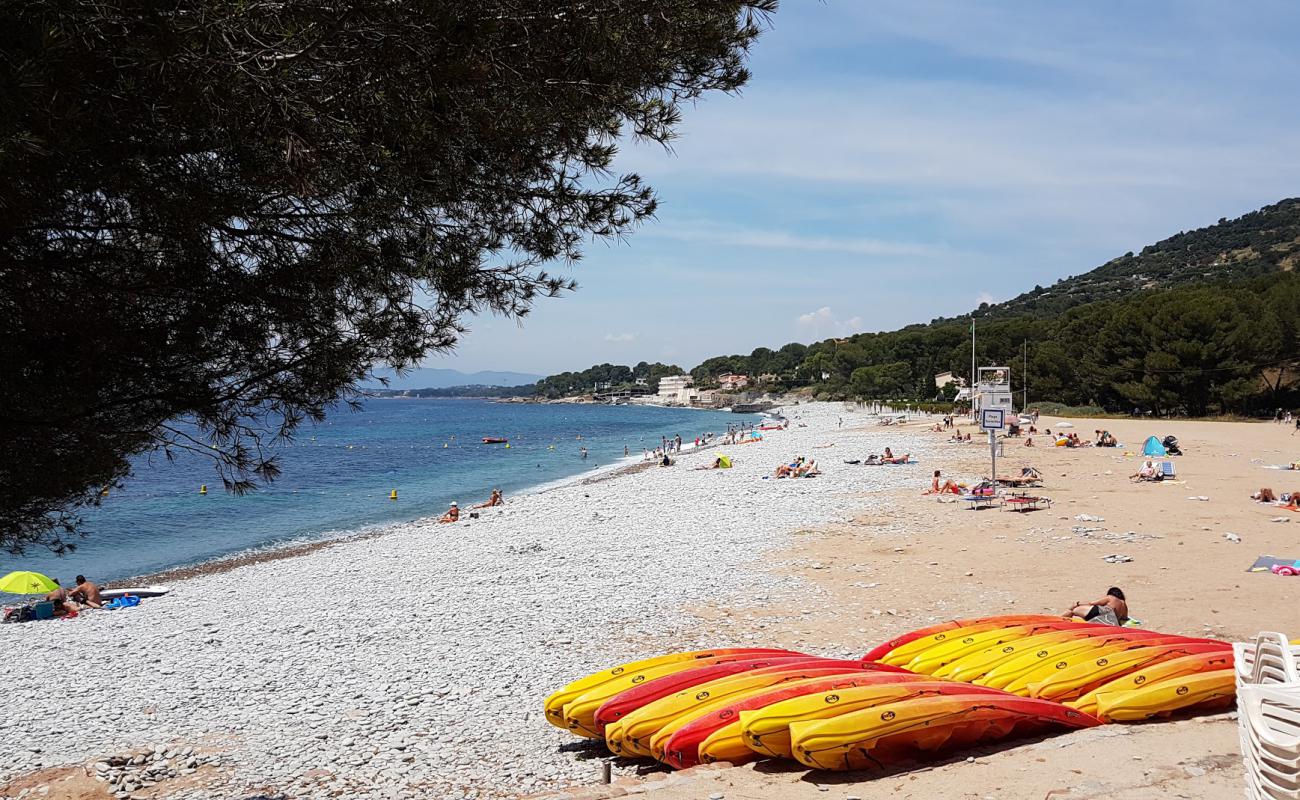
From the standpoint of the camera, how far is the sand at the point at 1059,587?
473cm

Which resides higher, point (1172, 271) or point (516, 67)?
point (1172, 271)

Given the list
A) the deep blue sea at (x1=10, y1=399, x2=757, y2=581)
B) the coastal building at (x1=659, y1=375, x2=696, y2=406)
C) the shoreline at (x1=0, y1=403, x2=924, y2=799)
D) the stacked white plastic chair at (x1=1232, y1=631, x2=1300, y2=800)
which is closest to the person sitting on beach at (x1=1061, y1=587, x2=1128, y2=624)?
the shoreline at (x1=0, y1=403, x2=924, y2=799)

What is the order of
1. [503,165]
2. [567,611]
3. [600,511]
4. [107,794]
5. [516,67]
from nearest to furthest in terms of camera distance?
[516,67]
[503,165]
[107,794]
[567,611]
[600,511]

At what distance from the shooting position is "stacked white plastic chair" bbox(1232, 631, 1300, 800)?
2.43 meters

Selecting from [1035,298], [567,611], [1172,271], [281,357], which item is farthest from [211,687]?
[1035,298]

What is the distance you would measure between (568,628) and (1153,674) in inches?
271

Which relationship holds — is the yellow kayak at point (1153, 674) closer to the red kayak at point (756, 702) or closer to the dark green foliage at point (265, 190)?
the red kayak at point (756, 702)

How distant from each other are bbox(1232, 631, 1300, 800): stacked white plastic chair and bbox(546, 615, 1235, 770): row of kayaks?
2596mm

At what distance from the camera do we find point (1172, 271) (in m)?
139

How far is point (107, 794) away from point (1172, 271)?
16471cm

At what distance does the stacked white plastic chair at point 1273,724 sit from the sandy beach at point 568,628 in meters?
1.71

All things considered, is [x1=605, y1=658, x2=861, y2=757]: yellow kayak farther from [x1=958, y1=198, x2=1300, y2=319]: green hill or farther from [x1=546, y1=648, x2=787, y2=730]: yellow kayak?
[x1=958, y1=198, x2=1300, y2=319]: green hill

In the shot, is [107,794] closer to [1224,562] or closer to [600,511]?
[1224,562]

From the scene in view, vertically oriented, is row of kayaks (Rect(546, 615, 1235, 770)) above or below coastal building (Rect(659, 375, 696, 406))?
below
